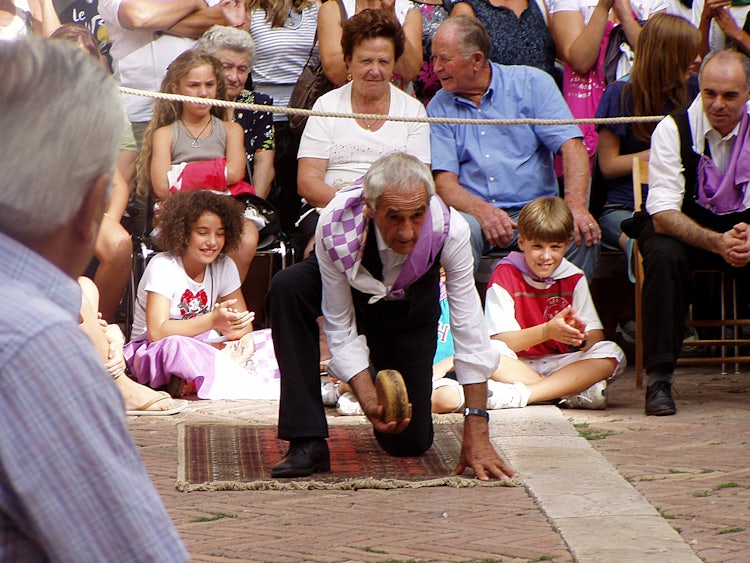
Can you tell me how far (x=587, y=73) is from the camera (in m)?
7.71

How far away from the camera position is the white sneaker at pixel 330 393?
6.03 metres

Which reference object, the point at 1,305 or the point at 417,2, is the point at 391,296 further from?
the point at 417,2

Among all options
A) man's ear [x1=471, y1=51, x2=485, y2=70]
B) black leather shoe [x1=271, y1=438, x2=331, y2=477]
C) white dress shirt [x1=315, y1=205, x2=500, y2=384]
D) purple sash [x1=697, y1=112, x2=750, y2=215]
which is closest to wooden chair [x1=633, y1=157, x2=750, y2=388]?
purple sash [x1=697, y1=112, x2=750, y2=215]

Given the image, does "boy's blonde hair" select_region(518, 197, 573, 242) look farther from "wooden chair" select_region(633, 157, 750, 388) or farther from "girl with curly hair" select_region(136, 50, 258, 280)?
"girl with curly hair" select_region(136, 50, 258, 280)

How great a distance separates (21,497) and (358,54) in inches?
228

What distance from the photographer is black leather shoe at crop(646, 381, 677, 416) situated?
18.3 feet

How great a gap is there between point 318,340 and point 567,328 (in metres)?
1.58

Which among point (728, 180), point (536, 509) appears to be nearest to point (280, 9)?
point (728, 180)

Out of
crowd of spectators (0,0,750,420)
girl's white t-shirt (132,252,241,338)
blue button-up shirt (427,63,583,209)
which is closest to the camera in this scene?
girl's white t-shirt (132,252,241,338)

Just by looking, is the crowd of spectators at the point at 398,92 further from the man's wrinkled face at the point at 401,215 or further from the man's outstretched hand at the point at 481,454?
the man's wrinkled face at the point at 401,215

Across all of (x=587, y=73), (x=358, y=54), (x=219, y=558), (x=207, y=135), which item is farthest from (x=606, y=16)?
(x=219, y=558)

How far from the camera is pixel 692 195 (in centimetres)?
602

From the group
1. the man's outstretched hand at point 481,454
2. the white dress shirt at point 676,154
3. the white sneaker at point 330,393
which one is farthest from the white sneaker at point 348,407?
the white dress shirt at point 676,154

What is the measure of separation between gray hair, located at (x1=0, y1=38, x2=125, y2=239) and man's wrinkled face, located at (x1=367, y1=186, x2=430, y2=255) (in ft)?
8.45
